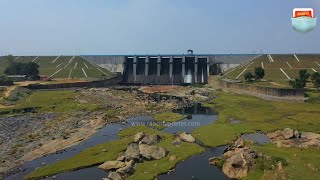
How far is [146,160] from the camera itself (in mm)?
46406

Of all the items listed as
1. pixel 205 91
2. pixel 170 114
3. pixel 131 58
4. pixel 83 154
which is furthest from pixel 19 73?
pixel 83 154

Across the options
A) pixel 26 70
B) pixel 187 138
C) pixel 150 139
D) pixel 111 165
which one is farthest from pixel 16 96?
pixel 111 165

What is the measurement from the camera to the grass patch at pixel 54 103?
296 feet

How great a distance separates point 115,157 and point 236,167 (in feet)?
49.9

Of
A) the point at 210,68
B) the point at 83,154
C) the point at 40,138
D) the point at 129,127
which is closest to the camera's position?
the point at 83,154

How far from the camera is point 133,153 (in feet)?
154

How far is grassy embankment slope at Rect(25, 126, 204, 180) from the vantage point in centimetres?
4219

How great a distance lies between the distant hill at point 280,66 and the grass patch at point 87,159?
95.1 metres

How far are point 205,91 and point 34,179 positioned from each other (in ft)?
311

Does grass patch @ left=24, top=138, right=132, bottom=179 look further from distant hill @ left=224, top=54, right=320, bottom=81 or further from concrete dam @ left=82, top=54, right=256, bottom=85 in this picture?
concrete dam @ left=82, top=54, right=256, bottom=85

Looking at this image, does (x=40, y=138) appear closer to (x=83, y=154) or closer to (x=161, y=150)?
(x=83, y=154)

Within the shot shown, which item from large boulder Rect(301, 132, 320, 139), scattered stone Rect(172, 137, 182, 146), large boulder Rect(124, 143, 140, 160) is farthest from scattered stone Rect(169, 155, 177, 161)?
large boulder Rect(301, 132, 320, 139)

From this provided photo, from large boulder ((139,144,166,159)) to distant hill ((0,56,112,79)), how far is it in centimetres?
11445

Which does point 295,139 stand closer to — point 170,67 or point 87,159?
point 87,159
